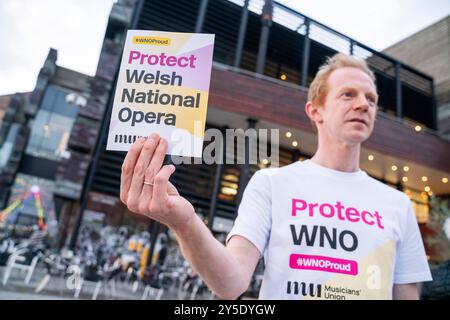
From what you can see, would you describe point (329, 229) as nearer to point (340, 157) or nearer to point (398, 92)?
point (340, 157)

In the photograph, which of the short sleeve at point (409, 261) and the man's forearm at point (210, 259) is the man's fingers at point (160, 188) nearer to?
the man's forearm at point (210, 259)

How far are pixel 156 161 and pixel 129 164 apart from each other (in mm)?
71

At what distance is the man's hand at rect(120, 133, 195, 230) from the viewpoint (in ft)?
2.16

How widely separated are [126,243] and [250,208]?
865cm

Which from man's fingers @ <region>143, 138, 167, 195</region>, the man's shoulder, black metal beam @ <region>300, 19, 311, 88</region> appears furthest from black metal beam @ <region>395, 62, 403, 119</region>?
man's fingers @ <region>143, 138, 167, 195</region>

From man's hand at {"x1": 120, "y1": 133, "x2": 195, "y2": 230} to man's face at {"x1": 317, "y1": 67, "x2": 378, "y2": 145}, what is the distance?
2.67ft

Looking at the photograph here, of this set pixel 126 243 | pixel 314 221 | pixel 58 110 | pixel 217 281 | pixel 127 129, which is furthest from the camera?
pixel 58 110

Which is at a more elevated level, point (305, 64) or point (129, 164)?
point (305, 64)

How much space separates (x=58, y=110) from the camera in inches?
466

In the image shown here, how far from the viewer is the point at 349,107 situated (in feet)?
3.99

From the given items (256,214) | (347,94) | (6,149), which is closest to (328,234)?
(256,214)
